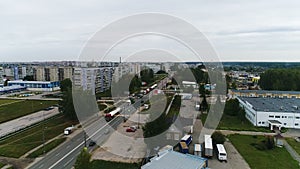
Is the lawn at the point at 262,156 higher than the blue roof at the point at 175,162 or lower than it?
lower

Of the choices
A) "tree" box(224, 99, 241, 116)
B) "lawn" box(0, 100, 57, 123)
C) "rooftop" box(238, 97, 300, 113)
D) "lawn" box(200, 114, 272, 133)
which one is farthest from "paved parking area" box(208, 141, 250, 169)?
"lawn" box(0, 100, 57, 123)

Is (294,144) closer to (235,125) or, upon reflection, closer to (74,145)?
(235,125)

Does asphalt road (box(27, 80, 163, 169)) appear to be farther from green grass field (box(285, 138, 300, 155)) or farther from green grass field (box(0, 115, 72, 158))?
green grass field (box(285, 138, 300, 155))

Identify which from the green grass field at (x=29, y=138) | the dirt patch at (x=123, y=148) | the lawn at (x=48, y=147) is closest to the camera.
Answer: the dirt patch at (x=123, y=148)

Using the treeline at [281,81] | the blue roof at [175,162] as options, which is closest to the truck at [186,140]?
the blue roof at [175,162]

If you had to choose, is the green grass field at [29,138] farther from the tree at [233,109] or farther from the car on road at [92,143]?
the tree at [233,109]

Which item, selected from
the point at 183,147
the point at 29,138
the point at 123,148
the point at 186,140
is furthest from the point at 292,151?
A: the point at 29,138
